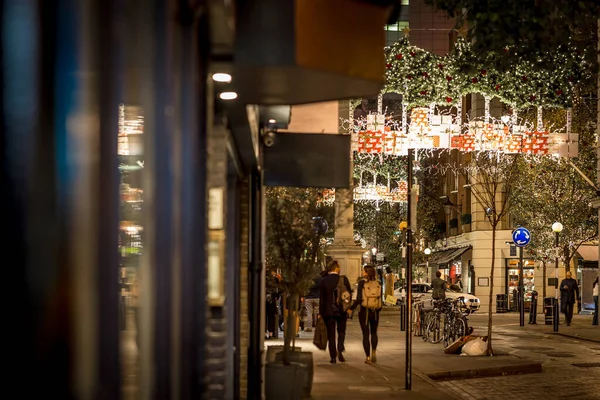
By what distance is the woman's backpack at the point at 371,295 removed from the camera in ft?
60.7

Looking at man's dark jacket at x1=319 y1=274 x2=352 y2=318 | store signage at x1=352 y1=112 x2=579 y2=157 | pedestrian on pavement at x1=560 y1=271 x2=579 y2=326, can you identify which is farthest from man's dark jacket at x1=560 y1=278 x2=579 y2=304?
man's dark jacket at x1=319 y1=274 x2=352 y2=318

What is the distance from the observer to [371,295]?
1858 centimetres

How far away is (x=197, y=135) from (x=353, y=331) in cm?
2613

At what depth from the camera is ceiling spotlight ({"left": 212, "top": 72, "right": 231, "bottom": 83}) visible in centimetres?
582

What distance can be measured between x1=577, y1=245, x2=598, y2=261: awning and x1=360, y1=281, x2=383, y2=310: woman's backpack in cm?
3218

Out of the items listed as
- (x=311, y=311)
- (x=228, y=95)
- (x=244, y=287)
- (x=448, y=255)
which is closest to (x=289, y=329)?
(x=244, y=287)

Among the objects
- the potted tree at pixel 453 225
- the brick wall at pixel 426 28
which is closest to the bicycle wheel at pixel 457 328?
the brick wall at pixel 426 28

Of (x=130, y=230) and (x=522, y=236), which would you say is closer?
(x=130, y=230)

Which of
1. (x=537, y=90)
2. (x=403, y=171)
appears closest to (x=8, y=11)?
(x=537, y=90)

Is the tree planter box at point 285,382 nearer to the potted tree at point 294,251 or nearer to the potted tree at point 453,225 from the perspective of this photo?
the potted tree at point 294,251

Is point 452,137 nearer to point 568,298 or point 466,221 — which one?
point 568,298

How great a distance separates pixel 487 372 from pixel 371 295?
101 inches

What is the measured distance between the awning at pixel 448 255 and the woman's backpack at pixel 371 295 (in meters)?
39.5

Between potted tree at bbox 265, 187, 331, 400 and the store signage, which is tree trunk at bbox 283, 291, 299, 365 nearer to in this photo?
potted tree at bbox 265, 187, 331, 400
